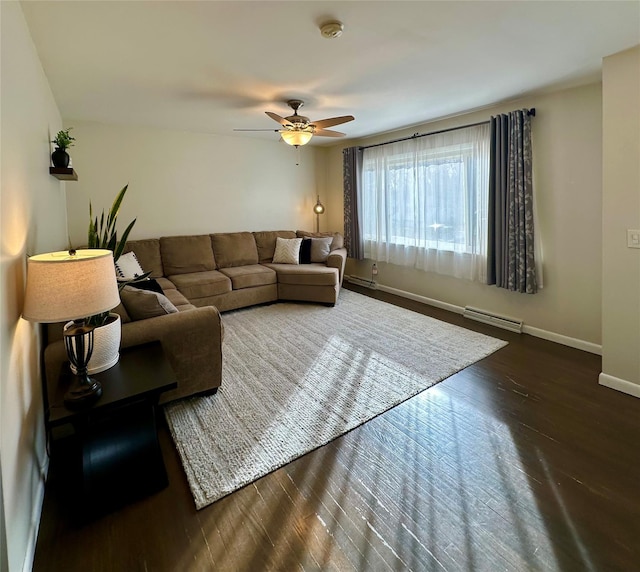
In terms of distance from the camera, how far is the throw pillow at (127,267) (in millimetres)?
3540

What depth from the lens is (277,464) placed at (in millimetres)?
1888

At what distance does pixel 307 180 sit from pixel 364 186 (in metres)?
1.14

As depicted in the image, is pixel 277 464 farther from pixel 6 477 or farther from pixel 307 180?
pixel 307 180

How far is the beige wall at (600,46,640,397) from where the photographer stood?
232 centimetres

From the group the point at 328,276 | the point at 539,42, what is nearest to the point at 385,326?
the point at 328,276

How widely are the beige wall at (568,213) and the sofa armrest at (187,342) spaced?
3.16 m

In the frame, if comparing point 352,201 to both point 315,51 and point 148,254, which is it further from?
point 315,51

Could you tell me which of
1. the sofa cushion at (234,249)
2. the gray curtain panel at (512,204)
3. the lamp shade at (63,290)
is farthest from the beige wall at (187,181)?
the lamp shade at (63,290)

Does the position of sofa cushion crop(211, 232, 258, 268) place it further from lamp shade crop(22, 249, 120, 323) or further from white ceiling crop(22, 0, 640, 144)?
lamp shade crop(22, 249, 120, 323)

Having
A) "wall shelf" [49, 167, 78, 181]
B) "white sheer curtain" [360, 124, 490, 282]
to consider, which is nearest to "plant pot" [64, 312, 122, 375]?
"wall shelf" [49, 167, 78, 181]

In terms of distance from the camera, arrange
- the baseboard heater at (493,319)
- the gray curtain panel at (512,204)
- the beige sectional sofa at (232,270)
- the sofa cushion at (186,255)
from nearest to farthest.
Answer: the gray curtain panel at (512,204)
the baseboard heater at (493,319)
the beige sectional sofa at (232,270)
the sofa cushion at (186,255)

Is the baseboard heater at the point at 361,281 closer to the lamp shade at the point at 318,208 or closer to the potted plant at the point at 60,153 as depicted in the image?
the lamp shade at the point at 318,208

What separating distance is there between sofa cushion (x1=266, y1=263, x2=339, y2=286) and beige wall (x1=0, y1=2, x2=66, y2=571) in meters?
2.84

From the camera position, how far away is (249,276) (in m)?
4.56
